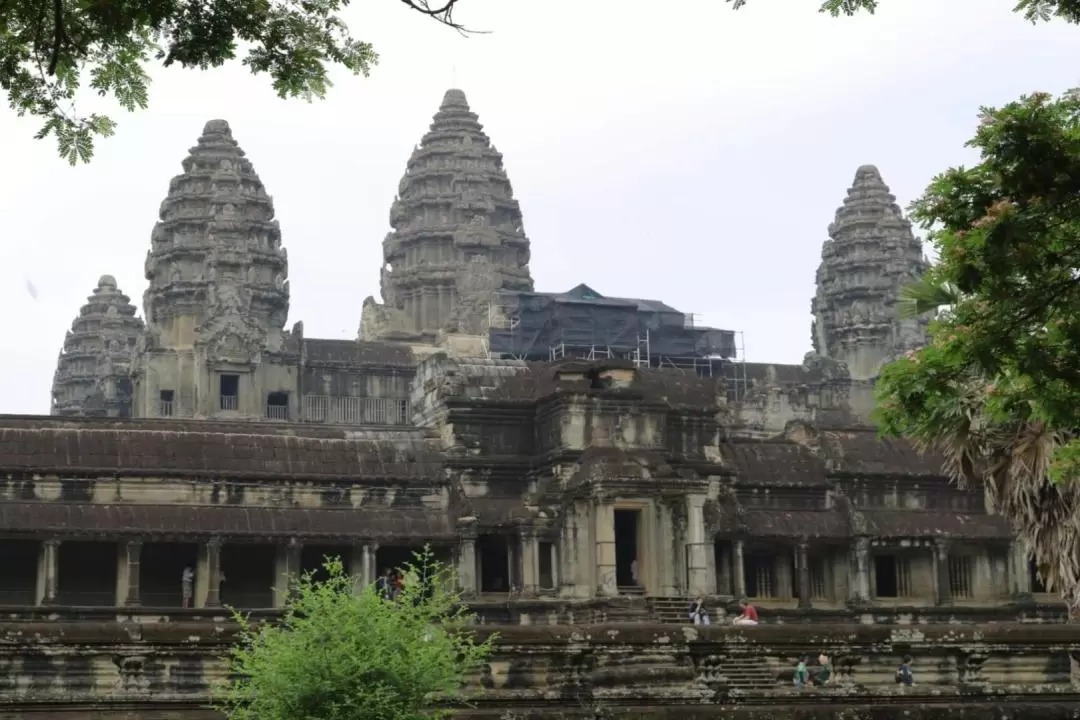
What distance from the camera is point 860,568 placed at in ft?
142

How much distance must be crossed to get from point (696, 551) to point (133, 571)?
12.2 meters

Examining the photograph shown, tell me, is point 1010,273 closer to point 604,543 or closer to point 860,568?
point 604,543

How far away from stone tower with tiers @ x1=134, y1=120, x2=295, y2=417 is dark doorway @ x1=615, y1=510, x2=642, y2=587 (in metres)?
29.1

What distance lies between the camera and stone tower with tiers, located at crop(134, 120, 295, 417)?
227 ft

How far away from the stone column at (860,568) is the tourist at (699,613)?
5.31 m

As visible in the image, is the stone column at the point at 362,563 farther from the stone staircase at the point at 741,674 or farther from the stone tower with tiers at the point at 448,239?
the stone tower with tiers at the point at 448,239

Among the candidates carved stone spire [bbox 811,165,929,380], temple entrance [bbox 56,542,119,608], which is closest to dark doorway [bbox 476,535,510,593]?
temple entrance [bbox 56,542,119,608]

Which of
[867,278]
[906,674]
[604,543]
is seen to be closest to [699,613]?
[604,543]

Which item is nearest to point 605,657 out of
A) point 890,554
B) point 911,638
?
point 911,638

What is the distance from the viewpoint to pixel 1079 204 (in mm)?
13109

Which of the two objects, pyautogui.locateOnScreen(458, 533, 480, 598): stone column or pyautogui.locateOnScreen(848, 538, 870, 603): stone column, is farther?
pyautogui.locateOnScreen(848, 538, 870, 603): stone column

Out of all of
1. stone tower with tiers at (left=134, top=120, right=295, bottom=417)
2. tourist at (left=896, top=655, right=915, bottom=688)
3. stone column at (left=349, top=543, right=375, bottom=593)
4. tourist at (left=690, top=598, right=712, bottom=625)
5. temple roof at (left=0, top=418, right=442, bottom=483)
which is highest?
stone tower with tiers at (left=134, top=120, right=295, bottom=417)

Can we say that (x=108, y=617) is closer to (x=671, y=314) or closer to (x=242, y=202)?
(x=242, y=202)

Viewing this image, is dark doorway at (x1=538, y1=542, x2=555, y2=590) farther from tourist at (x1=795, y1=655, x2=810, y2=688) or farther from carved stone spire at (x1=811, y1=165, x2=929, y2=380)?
carved stone spire at (x1=811, y1=165, x2=929, y2=380)
